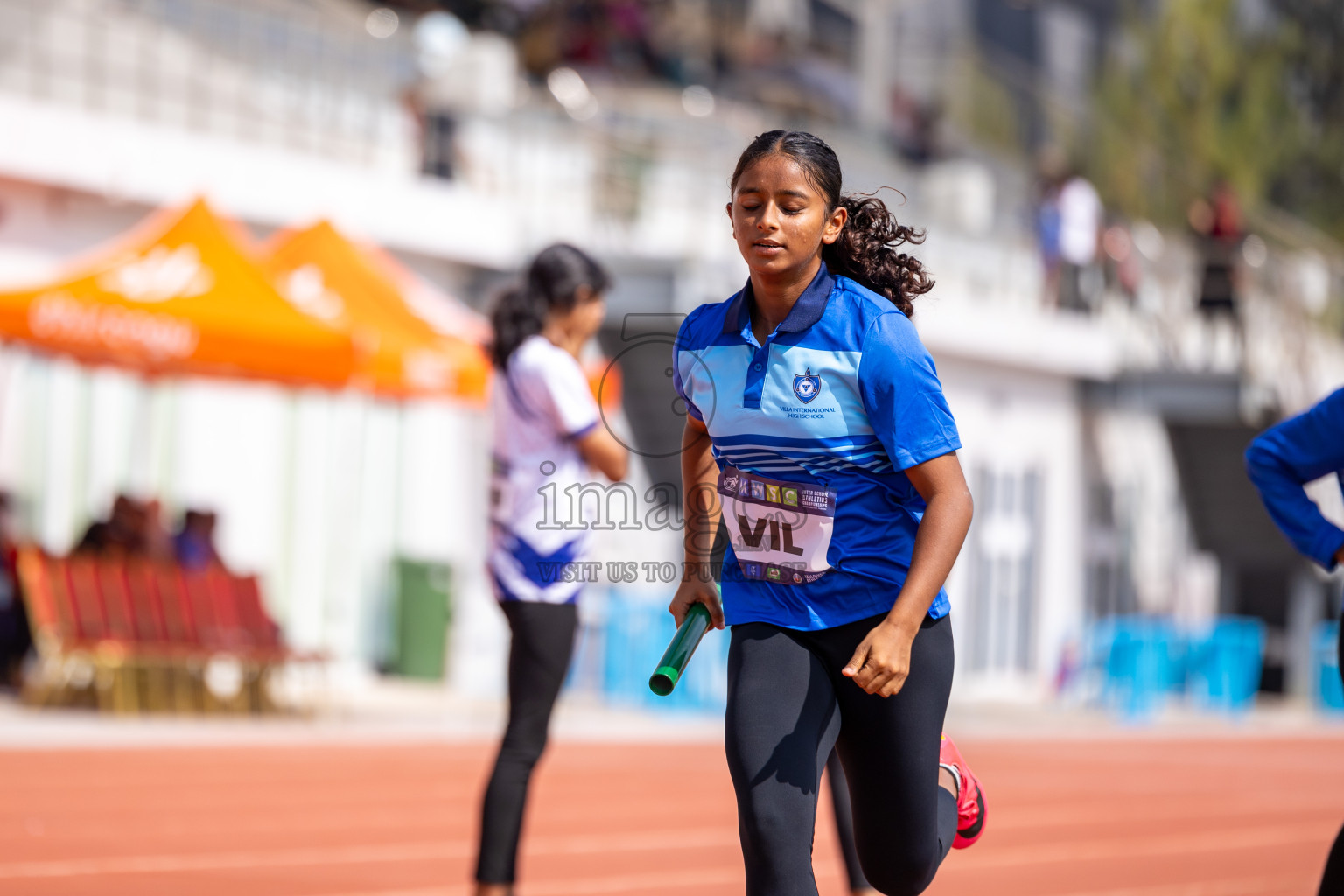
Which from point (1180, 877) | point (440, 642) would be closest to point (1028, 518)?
point (440, 642)

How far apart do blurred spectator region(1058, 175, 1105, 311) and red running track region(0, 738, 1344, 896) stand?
1066 centimetres

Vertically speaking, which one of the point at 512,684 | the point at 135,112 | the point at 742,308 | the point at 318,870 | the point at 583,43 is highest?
the point at 583,43

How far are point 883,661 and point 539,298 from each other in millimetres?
2545

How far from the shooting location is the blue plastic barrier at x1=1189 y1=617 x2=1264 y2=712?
20344 millimetres

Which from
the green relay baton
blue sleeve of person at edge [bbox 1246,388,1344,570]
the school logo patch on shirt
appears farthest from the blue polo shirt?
blue sleeve of person at edge [bbox 1246,388,1344,570]

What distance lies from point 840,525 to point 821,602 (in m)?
0.17

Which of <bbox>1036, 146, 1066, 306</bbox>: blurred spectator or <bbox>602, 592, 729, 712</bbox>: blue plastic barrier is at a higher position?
<bbox>1036, 146, 1066, 306</bbox>: blurred spectator

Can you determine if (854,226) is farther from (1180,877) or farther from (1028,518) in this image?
(1028,518)

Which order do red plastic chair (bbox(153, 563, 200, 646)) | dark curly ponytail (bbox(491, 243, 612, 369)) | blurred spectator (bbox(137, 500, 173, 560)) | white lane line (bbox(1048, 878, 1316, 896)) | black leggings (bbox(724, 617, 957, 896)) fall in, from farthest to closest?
1. blurred spectator (bbox(137, 500, 173, 560))
2. red plastic chair (bbox(153, 563, 200, 646))
3. white lane line (bbox(1048, 878, 1316, 896))
4. dark curly ponytail (bbox(491, 243, 612, 369))
5. black leggings (bbox(724, 617, 957, 896))

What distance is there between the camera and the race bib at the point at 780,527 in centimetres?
425

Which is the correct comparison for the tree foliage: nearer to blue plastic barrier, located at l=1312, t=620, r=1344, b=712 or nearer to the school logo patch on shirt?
blue plastic barrier, located at l=1312, t=620, r=1344, b=712

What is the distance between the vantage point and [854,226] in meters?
4.48

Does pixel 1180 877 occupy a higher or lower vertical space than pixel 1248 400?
lower

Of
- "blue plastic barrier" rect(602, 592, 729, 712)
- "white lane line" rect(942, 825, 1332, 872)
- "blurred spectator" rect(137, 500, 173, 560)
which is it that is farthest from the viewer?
"blue plastic barrier" rect(602, 592, 729, 712)
